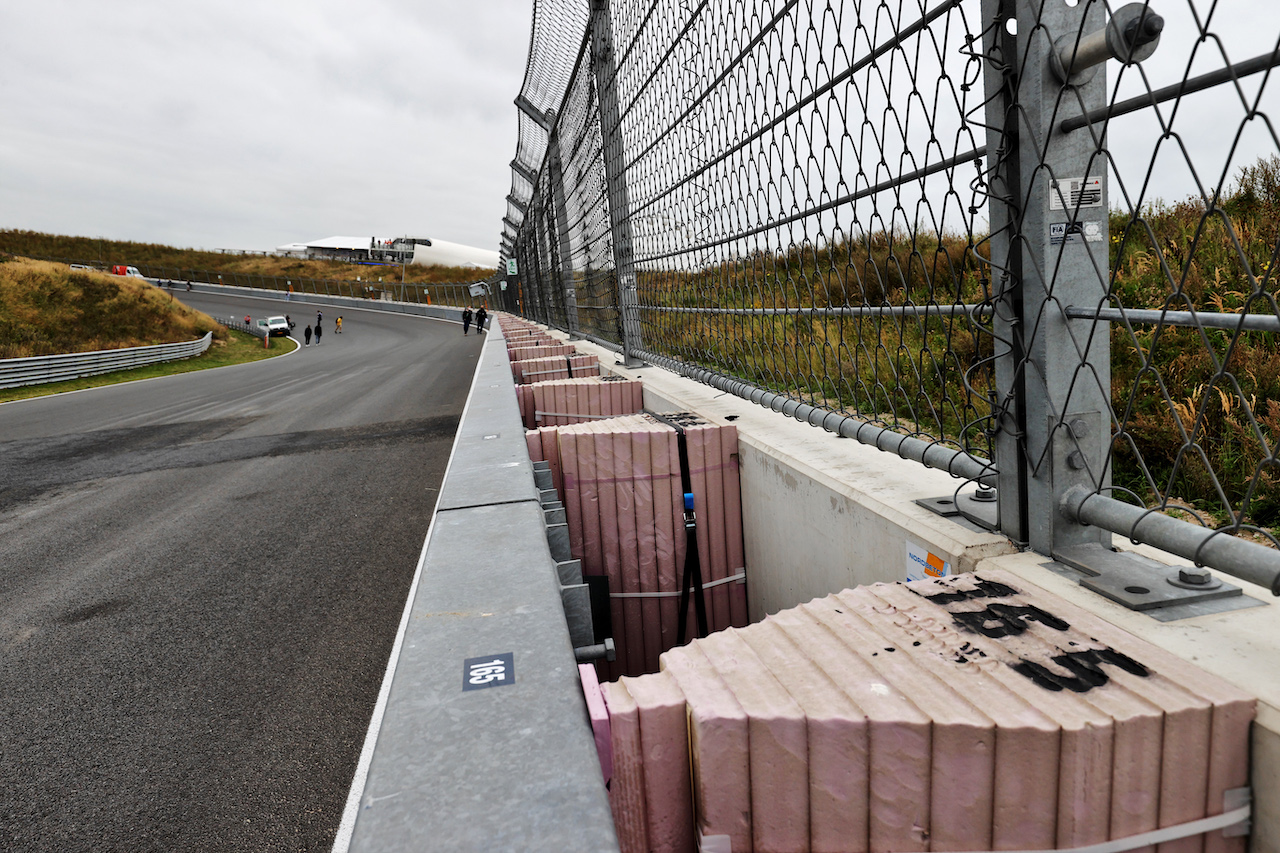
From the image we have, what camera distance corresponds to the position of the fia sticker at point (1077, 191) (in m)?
1.73

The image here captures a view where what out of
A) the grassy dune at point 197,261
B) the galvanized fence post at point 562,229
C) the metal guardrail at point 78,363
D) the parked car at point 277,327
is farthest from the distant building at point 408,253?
the galvanized fence post at point 562,229

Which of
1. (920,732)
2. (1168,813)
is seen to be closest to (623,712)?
(920,732)

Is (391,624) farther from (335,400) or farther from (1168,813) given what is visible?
(335,400)

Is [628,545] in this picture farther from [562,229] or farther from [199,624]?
[562,229]

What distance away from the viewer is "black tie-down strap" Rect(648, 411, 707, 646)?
159 inches

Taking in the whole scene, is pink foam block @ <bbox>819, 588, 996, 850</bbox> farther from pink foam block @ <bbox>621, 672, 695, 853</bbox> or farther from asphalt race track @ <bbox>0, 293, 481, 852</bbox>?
asphalt race track @ <bbox>0, 293, 481, 852</bbox>

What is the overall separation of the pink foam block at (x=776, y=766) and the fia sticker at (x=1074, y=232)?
3.87ft

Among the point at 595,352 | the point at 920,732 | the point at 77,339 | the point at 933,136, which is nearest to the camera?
the point at 920,732

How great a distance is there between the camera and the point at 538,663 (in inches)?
54.8

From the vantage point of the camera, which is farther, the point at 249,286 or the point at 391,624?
the point at 249,286

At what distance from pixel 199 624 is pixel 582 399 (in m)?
3.04

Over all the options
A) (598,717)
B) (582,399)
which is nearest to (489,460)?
(598,717)

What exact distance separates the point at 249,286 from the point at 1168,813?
86.0m

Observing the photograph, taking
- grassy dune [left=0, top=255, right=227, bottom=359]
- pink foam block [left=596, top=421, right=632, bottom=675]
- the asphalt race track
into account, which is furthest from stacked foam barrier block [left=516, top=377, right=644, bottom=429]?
grassy dune [left=0, top=255, right=227, bottom=359]
